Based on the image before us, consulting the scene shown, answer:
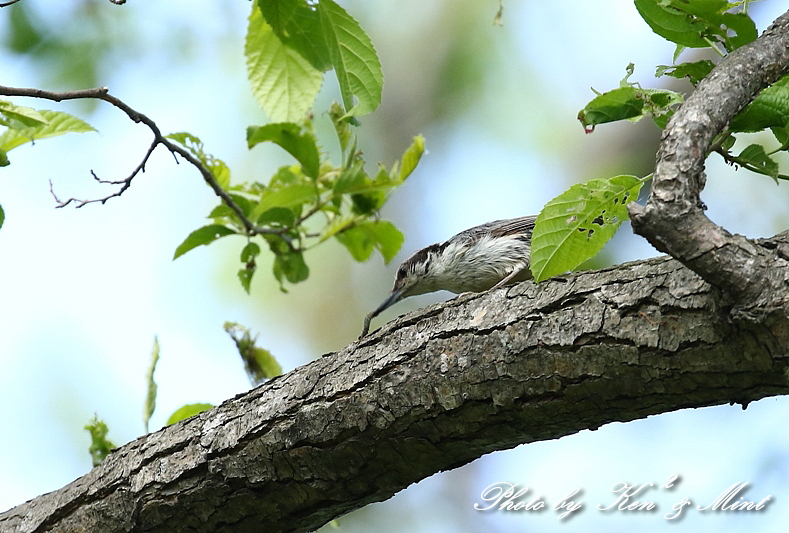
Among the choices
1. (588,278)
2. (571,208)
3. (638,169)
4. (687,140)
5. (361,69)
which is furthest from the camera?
(638,169)

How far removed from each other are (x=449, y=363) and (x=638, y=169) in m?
4.00

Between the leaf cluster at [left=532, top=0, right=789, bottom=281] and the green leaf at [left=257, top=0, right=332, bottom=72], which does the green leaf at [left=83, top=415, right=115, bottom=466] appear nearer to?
the green leaf at [left=257, top=0, right=332, bottom=72]

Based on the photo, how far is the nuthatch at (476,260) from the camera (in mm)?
4844

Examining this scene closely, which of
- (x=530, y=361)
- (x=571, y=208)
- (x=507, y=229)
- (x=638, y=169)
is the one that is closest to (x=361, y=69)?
(x=571, y=208)

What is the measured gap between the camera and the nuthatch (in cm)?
484

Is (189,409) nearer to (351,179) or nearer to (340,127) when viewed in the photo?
(351,179)

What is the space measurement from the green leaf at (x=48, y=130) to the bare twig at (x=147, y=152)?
0.15 meters

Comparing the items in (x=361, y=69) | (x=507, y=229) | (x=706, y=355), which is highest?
(x=361, y=69)

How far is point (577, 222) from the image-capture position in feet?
8.65

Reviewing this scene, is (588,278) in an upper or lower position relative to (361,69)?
lower

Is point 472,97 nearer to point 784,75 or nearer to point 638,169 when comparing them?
point 638,169

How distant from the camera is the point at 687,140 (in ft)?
7.24

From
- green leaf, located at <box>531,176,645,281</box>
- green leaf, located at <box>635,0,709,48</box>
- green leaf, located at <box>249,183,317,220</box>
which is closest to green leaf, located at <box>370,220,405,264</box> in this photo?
green leaf, located at <box>249,183,317,220</box>

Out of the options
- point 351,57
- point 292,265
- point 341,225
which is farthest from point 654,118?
point 292,265
